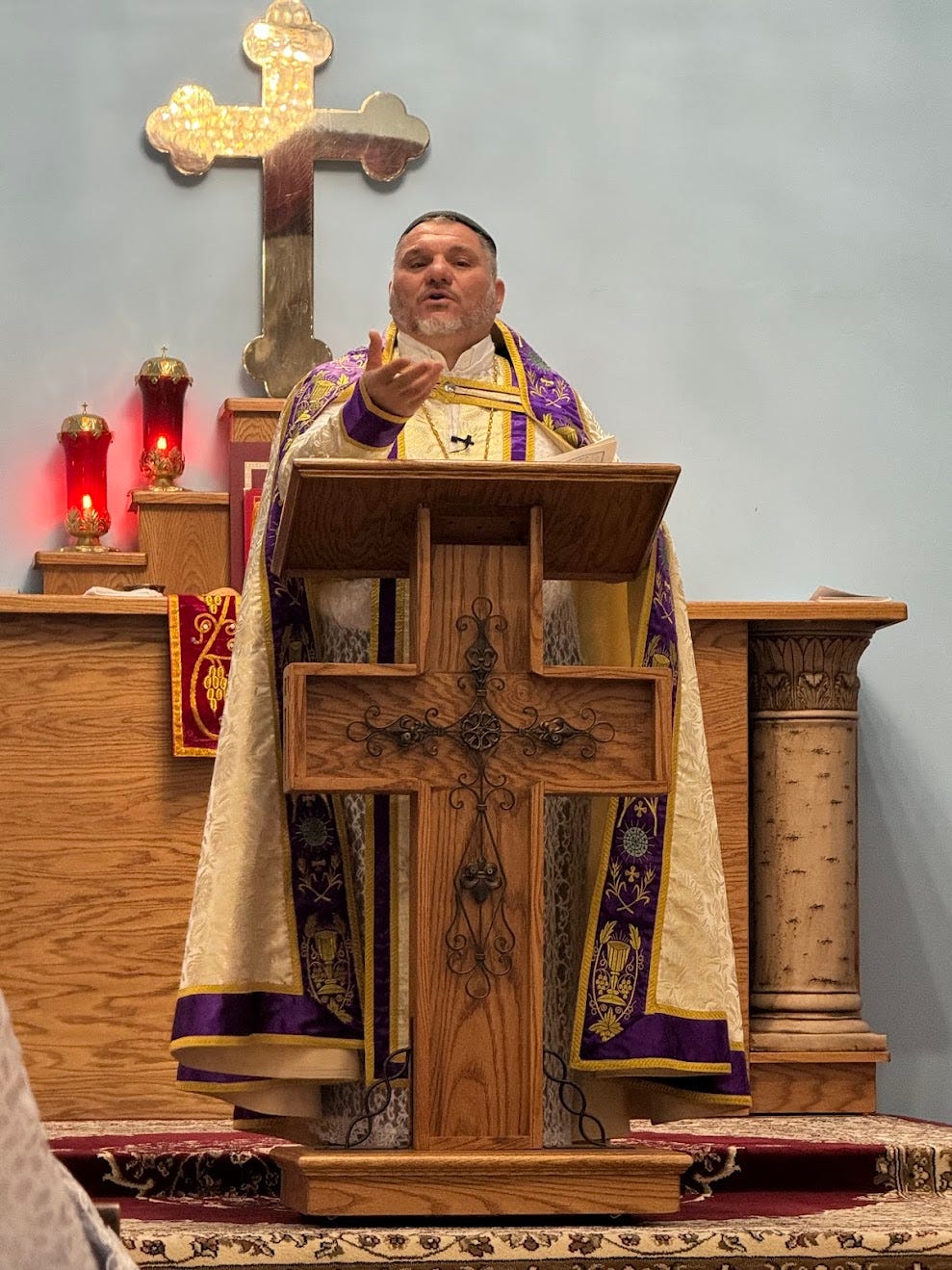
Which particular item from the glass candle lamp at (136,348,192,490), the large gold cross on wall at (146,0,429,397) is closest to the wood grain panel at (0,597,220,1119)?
the glass candle lamp at (136,348,192,490)

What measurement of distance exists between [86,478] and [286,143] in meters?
1.11

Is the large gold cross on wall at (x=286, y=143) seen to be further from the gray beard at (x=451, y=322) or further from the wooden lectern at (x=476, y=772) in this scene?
the wooden lectern at (x=476, y=772)

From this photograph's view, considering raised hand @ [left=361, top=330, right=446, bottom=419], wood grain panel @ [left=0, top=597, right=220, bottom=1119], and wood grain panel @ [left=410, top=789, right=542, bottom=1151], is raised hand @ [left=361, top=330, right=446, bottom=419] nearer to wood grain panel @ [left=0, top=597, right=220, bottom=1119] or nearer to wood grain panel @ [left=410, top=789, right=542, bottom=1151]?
wood grain panel @ [left=410, top=789, right=542, bottom=1151]

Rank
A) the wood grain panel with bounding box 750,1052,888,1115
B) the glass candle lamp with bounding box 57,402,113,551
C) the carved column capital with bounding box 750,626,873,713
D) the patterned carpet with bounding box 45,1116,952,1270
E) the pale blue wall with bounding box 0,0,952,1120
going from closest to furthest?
the patterned carpet with bounding box 45,1116,952,1270, the wood grain panel with bounding box 750,1052,888,1115, the carved column capital with bounding box 750,626,873,713, the glass candle lamp with bounding box 57,402,113,551, the pale blue wall with bounding box 0,0,952,1120

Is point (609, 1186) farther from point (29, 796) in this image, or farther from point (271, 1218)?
point (29, 796)

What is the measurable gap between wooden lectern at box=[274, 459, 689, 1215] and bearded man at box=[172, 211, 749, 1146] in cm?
23

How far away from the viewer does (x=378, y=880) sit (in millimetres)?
3096

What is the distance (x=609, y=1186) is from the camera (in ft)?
9.13

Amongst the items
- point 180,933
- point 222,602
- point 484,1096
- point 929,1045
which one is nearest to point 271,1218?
point 484,1096

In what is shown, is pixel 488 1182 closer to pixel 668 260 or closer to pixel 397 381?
pixel 397 381

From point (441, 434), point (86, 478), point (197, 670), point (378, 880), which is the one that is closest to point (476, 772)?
point (378, 880)

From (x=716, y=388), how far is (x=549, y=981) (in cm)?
281

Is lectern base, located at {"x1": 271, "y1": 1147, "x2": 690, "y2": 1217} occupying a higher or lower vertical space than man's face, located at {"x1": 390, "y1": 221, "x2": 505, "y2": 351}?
lower

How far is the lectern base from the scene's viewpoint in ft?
8.88
